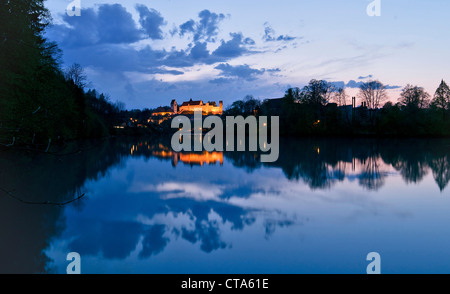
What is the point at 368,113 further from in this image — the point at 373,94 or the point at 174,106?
the point at 174,106

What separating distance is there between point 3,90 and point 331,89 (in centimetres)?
4957

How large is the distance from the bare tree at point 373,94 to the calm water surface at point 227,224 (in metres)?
44.5

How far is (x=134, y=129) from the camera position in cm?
6919

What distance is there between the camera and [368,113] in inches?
2173

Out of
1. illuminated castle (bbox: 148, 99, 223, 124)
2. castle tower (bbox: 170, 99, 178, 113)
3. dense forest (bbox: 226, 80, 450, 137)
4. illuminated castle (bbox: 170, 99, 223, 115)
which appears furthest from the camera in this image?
castle tower (bbox: 170, 99, 178, 113)

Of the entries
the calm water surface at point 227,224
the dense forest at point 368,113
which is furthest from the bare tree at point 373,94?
the calm water surface at point 227,224

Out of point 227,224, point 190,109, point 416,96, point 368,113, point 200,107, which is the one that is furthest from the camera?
point 190,109

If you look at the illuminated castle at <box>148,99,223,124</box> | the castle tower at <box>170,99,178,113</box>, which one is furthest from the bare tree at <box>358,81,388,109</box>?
the castle tower at <box>170,99,178,113</box>

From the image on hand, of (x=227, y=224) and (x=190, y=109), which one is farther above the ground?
(x=190, y=109)

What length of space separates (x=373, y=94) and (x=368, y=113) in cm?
370

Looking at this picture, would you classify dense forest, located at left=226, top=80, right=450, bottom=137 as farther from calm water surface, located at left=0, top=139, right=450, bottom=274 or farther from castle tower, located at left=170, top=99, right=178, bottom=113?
castle tower, located at left=170, top=99, right=178, bottom=113

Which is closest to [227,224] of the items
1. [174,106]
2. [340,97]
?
[340,97]

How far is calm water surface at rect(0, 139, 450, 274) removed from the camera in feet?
16.3
